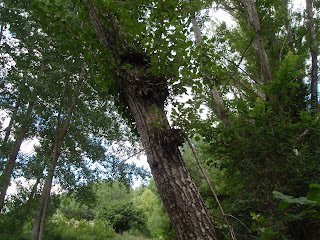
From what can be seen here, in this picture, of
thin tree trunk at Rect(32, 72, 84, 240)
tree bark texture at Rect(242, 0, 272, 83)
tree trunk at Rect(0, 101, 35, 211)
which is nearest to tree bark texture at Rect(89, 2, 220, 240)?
tree bark texture at Rect(242, 0, 272, 83)

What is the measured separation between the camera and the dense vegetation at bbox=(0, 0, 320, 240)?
1429mm

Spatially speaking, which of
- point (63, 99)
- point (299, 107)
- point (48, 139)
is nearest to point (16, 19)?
point (63, 99)

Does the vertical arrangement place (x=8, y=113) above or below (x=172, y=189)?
above

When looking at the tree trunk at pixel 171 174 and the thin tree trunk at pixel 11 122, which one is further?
the thin tree trunk at pixel 11 122

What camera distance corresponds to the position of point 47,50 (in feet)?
20.2

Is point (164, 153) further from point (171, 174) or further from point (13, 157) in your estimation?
point (13, 157)

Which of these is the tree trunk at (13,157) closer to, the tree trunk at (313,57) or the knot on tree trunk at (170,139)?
the knot on tree trunk at (170,139)

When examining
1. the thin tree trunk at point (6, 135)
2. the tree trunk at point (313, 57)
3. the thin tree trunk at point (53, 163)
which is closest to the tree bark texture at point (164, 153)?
the tree trunk at point (313, 57)

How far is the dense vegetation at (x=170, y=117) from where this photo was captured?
143 cm

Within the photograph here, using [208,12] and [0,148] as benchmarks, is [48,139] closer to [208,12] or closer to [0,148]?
[0,148]

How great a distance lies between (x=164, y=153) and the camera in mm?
1392

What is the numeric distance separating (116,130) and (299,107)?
5.15 meters

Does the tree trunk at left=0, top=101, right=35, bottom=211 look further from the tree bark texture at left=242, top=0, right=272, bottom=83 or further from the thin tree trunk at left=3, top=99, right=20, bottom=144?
the tree bark texture at left=242, top=0, right=272, bottom=83

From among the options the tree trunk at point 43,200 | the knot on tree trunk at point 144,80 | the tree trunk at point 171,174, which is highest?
the tree trunk at point 43,200
